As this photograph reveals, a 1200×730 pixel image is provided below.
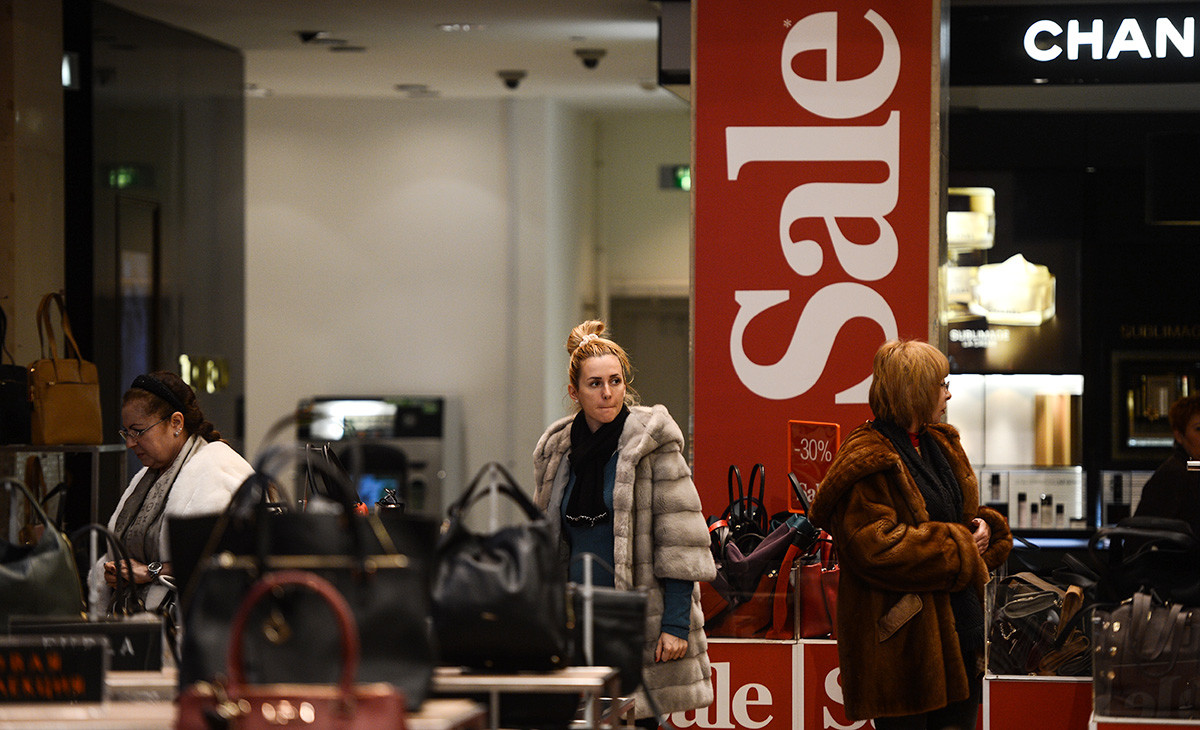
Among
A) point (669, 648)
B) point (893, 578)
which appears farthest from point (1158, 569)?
point (669, 648)

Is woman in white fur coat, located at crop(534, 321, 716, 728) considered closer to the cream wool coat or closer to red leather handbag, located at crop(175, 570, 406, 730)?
the cream wool coat

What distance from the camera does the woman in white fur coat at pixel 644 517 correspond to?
372 centimetres

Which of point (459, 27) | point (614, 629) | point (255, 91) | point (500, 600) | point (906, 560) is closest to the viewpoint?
point (500, 600)

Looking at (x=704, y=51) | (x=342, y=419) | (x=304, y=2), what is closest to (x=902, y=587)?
(x=704, y=51)

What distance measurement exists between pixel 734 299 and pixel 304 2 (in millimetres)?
3407

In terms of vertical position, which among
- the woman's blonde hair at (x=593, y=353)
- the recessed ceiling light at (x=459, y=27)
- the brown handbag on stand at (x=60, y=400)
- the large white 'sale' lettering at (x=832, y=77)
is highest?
the recessed ceiling light at (x=459, y=27)

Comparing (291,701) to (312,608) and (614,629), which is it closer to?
(312,608)

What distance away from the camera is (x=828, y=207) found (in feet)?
17.7

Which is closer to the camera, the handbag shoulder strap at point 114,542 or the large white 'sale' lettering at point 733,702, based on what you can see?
the handbag shoulder strap at point 114,542

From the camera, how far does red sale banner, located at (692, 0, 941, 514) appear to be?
5363 mm

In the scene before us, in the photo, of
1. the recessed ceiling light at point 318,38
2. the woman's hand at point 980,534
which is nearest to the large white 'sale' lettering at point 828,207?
the woman's hand at point 980,534

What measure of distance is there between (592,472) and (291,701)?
1872 mm

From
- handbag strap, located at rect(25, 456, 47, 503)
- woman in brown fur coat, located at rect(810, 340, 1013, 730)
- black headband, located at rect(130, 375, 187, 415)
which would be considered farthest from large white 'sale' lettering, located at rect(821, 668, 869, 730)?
handbag strap, located at rect(25, 456, 47, 503)

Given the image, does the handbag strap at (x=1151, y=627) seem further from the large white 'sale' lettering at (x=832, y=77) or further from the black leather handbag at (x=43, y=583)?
the black leather handbag at (x=43, y=583)
